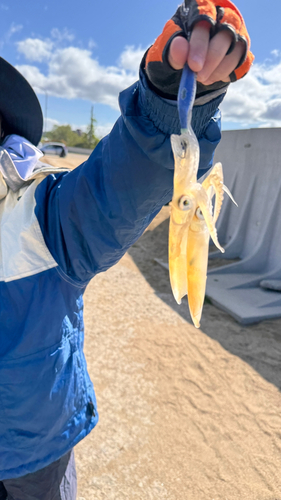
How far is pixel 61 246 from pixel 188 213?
0.55m

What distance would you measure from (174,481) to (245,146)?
6132mm

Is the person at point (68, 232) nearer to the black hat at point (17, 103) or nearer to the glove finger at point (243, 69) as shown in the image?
the glove finger at point (243, 69)

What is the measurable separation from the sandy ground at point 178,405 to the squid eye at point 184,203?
2.40 meters

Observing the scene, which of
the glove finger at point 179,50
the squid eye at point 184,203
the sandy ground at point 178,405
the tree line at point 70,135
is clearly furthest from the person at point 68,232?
the tree line at point 70,135

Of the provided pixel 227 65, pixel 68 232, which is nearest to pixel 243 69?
pixel 227 65

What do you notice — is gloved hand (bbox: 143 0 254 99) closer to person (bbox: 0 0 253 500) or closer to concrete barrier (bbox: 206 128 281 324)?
person (bbox: 0 0 253 500)

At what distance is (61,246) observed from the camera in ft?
3.73

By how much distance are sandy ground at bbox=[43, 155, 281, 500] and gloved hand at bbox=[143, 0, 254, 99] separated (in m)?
2.66

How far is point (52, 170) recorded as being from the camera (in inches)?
47.2

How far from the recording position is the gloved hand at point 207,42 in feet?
2.17

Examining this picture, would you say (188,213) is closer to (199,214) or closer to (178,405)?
(199,214)

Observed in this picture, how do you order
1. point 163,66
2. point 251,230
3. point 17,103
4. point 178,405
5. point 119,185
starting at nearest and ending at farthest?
point 163,66, point 119,185, point 17,103, point 178,405, point 251,230

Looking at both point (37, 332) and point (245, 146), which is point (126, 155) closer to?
point (37, 332)

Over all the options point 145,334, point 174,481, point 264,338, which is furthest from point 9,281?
point 264,338
